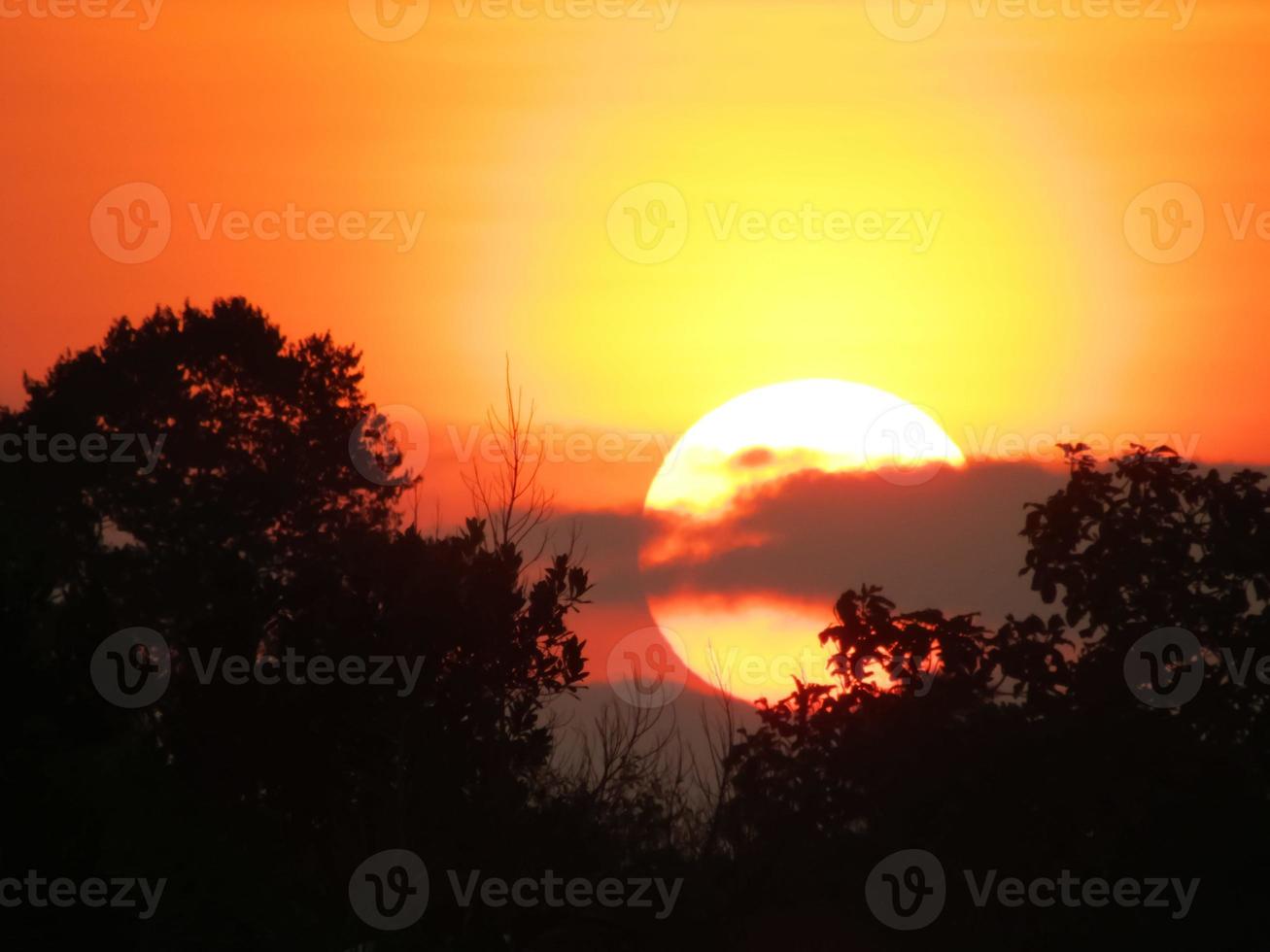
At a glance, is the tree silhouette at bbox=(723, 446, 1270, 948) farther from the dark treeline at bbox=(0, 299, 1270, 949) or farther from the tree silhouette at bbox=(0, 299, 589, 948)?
the tree silhouette at bbox=(0, 299, 589, 948)

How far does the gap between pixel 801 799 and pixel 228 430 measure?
29.2 meters

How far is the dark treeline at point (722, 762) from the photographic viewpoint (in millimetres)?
19484

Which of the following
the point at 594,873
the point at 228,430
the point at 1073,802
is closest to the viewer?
the point at 1073,802

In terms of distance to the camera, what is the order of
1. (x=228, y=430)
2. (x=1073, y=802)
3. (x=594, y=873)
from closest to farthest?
(x=1073, y=802) < (x=594, y=873) < (x=228, y=430)

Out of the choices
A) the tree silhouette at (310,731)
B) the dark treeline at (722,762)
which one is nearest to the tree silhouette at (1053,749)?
the dark treeline at (722,762)

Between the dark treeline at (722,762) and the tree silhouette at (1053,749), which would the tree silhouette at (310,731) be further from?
the tree silhouette at (1053,749)

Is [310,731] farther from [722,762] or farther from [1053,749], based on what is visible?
[1053,749]

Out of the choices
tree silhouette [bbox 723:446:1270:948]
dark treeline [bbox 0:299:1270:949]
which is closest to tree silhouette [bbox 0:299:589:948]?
dark treeline [bbox 0:299:1270:949]

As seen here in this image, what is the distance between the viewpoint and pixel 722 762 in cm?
2275

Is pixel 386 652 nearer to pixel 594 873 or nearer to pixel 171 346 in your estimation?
pixel 594 873

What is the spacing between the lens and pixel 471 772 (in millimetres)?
20688

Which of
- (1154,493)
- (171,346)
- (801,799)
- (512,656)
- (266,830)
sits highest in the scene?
(171,346)

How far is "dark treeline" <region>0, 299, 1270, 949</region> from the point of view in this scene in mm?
19484

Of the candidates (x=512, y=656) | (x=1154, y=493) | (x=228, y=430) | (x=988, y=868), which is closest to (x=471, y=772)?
(x=512, y=656)
